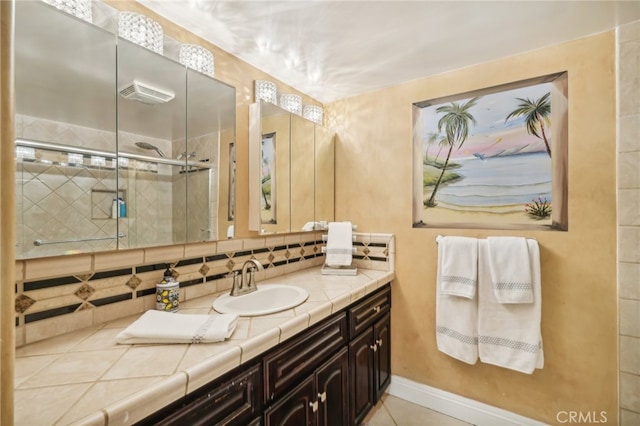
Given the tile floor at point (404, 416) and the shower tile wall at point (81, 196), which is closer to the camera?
the shower tile wall at point (81, 196)

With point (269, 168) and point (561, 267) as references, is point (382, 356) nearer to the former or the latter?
point (561, 267)

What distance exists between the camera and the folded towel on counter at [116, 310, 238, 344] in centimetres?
88

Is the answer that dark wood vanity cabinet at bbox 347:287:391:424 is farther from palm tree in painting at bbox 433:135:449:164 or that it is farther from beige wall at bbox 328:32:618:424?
palm tree in painting at bbox 433:135:449:164

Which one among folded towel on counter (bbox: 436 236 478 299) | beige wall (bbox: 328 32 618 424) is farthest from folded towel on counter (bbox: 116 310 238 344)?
beige wall (bbox: 328 32 618 424)

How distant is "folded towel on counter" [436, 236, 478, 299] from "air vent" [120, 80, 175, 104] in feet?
5.71

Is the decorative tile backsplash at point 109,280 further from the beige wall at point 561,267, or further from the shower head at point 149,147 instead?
the beige wall at point 561,267

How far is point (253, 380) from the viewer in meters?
0.93

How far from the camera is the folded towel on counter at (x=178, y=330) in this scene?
2.88 feet

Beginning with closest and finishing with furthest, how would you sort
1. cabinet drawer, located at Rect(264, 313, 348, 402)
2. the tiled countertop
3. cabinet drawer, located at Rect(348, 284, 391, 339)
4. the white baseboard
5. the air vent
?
the tiled countertop
cabinet drawer, located at Rect(264, 313, 348, 402)
the air vent
cabinet drawer, located at Rect(348, 284, 391, 339)
the white baseboard

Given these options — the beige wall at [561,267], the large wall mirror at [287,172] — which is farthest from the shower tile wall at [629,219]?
the large wall mirror at [287,172]

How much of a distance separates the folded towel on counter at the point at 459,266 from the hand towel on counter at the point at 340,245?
0.62m

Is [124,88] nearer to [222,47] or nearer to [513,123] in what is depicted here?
[222,47]

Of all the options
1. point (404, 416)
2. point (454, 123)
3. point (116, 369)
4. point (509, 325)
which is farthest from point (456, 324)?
point (116, 369)

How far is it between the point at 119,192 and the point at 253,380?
35.9 inches
